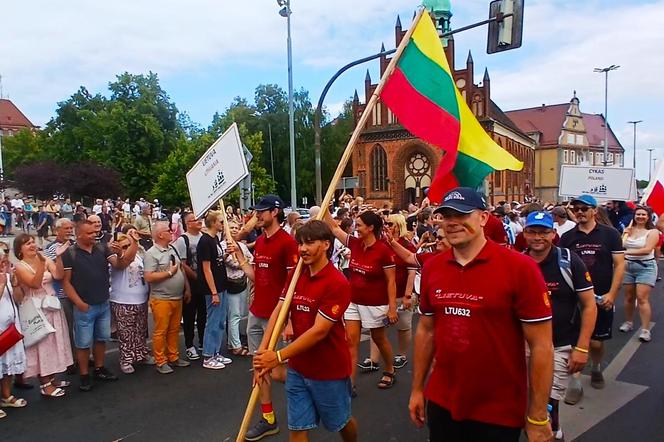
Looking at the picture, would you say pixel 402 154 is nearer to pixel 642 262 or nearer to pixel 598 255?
pixel 642 262

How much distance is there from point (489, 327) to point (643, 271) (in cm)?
563

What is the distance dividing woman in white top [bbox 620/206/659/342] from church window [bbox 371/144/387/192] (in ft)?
147

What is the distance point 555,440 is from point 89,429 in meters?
3.88

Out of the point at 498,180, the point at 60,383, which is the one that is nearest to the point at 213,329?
the point at 60,383

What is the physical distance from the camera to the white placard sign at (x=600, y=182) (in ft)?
33.4

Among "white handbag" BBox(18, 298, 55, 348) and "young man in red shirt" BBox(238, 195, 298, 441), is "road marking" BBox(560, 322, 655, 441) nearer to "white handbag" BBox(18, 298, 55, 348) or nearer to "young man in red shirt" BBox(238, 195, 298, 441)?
"young man in red shirt" BBox(238, 195, 298, 441)

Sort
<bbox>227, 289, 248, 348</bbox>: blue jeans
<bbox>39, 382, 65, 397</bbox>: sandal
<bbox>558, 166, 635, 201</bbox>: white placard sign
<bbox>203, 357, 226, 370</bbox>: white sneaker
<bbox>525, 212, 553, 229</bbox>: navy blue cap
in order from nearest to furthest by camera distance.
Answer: <bbox>525, 212, 553, 229</bbox>: navy blue cap, <bbox>39, 382, 65, 397</bbox>: sandal, <bbox>203, 357, 226, 370</bbox>: white sneaker, <bbox>227, 289, 248, 348</bbox>: blue jeans, <bbox>558, 166, 635, 201</bbox>: white placard sign

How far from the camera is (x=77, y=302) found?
18.2 feet

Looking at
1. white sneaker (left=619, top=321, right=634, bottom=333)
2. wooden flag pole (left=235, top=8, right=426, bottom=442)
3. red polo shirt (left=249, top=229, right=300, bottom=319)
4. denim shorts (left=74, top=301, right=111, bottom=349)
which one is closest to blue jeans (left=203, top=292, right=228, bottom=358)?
denim shorts (left=74, top=301, right=111, bottom=349)

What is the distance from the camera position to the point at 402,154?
166 ft

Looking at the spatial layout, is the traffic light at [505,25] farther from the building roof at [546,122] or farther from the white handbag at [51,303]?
the building roof at [546,122]

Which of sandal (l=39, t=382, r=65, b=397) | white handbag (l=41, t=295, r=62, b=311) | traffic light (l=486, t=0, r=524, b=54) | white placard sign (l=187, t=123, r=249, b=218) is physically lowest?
sandal (l=39, t=382, r=65, b=397)

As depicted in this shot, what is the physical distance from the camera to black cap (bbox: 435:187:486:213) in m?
2.55

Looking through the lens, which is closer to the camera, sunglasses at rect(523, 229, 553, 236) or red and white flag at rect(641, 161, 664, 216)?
sunglasses at rect(523, 229, 553, 236)
